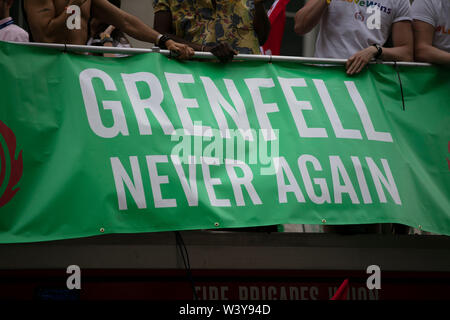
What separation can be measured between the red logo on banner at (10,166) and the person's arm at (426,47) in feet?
10.4

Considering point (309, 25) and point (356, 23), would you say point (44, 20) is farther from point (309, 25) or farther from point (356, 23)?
point (356, 23)

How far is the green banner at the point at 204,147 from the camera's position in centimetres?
429

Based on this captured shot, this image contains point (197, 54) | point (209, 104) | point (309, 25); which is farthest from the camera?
point (309, 25)

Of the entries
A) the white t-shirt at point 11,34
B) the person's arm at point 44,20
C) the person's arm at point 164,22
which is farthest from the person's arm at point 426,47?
the white t-shirt at point 11,34

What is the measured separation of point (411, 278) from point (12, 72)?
126 inches

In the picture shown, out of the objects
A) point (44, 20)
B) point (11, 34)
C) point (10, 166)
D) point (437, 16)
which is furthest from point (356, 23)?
point (10, 166)

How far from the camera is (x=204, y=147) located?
4.52 metres

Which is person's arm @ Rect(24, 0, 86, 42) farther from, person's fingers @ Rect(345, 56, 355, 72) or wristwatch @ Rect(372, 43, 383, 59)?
wristwatch @ Rect(372, 43, 383, 59)

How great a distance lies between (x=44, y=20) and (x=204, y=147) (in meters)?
1.57

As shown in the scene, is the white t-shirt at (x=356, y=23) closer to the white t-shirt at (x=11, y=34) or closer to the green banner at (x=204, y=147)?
the green banner at (x=204, y=147)

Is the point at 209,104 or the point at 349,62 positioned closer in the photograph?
the point at 209,104

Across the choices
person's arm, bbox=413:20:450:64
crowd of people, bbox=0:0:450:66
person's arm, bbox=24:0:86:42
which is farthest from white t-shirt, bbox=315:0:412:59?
person's arm, bbox=24:0:86:42

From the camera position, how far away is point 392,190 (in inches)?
184
